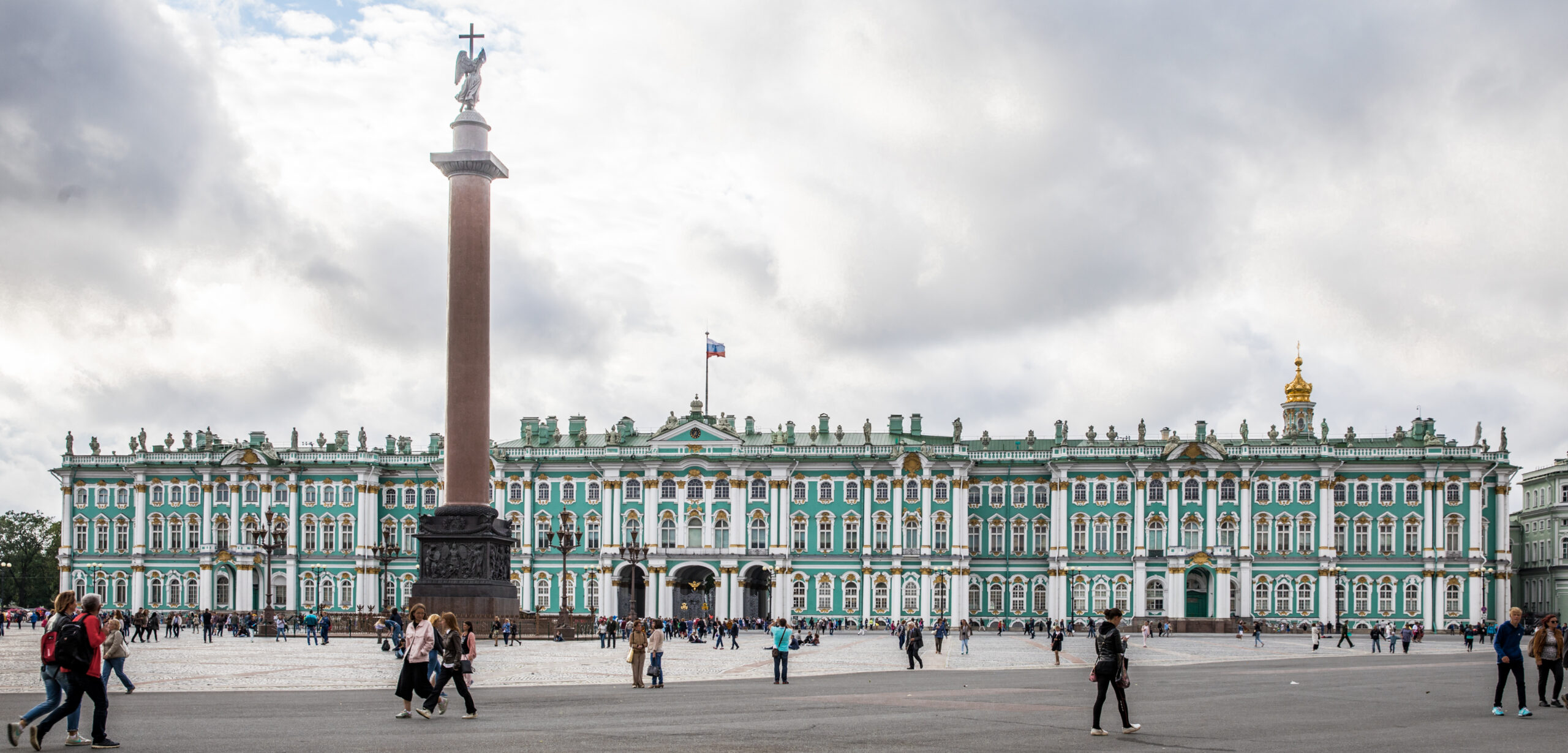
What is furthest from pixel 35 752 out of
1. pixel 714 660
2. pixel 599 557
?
pixel 599 557

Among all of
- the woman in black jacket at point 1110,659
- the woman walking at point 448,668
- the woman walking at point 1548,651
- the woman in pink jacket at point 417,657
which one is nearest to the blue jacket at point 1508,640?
the woman walking at point 1548,651

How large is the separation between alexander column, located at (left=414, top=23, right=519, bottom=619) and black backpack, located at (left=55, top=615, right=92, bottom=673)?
38291mm

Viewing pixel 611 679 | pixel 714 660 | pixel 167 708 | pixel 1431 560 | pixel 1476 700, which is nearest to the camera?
pixel 167 708

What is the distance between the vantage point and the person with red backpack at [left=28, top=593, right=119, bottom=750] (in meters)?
17.7

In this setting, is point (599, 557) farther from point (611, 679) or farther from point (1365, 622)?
point (611, 679)

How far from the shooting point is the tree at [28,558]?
13650 centimetres

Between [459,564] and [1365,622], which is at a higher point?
[459,564]

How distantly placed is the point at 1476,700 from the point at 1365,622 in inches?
3054

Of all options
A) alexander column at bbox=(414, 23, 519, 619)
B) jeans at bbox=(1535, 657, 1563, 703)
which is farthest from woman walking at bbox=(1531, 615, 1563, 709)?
alexander column at bbox=(414, 23, 519, 619)

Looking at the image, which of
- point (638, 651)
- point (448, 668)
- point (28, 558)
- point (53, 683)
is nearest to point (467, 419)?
point (638, 651)

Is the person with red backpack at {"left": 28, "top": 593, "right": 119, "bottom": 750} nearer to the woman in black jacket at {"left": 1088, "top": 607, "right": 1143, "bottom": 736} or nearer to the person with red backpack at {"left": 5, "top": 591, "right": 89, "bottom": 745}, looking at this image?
the person with red backpack at {"left": 5, "top": 591, "right": 89, "bottom": 745}

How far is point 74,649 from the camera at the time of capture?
17688mm

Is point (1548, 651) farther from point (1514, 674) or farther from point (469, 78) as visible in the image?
point (469, 78)

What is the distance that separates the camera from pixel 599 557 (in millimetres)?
105188
